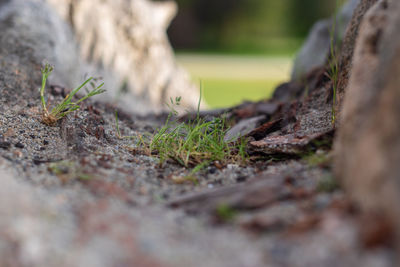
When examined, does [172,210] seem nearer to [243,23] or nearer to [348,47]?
[348,47]

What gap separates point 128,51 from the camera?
577 centimetres

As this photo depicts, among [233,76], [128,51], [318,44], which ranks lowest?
[233,76]

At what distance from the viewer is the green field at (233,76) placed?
9398 mm

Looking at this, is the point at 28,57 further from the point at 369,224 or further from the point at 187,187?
the point at 369,224

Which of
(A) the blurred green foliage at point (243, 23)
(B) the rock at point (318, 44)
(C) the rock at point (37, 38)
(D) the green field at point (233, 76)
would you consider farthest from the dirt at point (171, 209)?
(A) the blurred green foliage at point (243, 23)

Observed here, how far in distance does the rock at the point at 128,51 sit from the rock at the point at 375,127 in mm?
3304

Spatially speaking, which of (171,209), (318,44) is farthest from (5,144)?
(318,44)

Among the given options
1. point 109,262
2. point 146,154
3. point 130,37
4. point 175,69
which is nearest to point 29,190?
point 109,262

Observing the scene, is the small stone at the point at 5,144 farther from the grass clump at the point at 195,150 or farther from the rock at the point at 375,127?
the rock at the point at 375,127

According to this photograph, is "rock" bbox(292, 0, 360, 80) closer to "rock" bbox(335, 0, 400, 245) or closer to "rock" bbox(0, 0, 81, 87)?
"rock" bbox(0, 0, 81, 87)

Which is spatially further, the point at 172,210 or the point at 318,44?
the point at 318,44

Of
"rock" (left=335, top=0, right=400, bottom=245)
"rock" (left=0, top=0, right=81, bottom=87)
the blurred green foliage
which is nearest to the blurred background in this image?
the blurred green foliage

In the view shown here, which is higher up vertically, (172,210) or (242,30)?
(172,210)

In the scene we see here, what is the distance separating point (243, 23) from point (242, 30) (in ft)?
1.24
